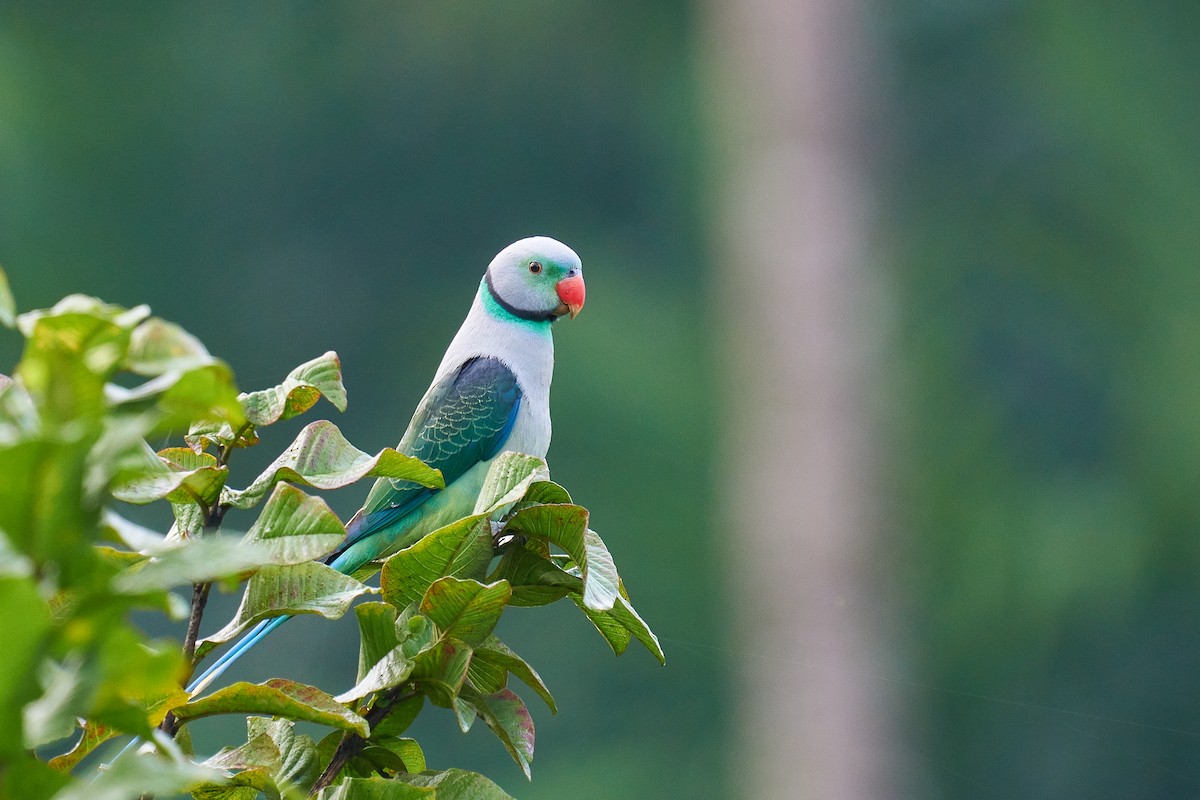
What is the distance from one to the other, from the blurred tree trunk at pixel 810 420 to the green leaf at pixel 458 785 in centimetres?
500

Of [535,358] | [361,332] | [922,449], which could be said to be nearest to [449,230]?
[361,332]

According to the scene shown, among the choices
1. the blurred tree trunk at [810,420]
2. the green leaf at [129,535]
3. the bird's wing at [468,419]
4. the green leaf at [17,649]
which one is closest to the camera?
the green leaf at [17,649]

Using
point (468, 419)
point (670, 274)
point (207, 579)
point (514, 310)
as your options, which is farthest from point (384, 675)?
point (670, 274)

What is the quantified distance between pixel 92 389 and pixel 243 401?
18.3 inches

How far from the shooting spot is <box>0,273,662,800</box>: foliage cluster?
556 millimetres

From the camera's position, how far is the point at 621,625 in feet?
→ 3.68

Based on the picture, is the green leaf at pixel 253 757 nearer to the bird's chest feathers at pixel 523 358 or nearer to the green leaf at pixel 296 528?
the green leaf at pixel 296 528

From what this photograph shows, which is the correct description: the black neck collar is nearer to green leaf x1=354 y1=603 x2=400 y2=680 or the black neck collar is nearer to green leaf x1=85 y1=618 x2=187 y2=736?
green leaf x1=354 y1=603 x2=400 y2=680

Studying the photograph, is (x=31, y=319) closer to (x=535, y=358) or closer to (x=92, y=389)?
(x=92, y=389)

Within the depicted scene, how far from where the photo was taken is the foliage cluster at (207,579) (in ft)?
1.82

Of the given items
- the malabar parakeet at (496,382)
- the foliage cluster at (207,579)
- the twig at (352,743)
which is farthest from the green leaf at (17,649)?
the malabar parakeet at (496,382)

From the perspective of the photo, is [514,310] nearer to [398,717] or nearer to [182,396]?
[398,717]

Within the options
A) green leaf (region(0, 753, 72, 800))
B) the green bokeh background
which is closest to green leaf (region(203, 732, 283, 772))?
green leaf (region(0, 753, 72, 800))

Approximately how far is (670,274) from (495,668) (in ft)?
27.8
